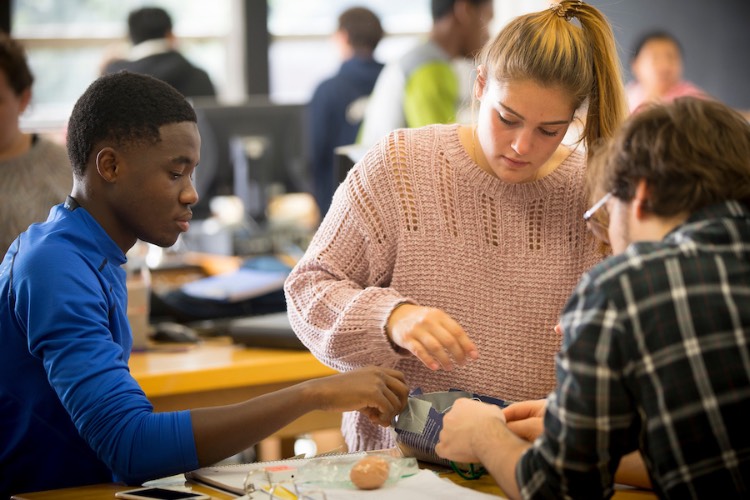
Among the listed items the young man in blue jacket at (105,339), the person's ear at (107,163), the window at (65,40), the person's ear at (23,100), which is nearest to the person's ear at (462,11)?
the person's ear at (23,100)

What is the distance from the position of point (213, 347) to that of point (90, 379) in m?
1.46

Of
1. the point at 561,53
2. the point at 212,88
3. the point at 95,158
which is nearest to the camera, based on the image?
the point at 95,158

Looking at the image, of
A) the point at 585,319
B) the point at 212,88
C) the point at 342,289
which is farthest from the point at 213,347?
the point at 212,88

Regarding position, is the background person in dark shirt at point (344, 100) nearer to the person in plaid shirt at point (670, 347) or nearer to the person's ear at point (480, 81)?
the person's ear at point (480, 81)

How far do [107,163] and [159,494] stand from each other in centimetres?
54

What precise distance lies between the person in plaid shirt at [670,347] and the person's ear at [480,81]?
64 centimetres

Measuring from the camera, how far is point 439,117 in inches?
154

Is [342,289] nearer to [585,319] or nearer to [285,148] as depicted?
[585,319]

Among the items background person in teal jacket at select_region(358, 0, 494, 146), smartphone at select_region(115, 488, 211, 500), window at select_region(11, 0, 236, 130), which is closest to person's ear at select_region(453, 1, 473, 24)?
background person in teal jacket at select_region(358, 0, 494, 146)

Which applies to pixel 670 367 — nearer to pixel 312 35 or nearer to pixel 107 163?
pixel 107 163

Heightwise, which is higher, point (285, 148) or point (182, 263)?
point (285, 148)

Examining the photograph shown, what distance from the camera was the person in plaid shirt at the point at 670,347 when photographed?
1141 millimetres

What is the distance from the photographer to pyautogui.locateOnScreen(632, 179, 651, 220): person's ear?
1233mm

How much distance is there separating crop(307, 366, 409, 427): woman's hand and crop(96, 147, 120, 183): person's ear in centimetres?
46
